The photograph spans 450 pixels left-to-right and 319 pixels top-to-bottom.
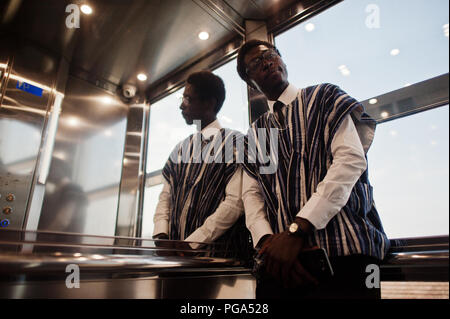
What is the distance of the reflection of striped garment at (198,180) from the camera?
52.0 inches

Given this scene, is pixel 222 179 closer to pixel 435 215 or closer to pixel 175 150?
pixel 175 150

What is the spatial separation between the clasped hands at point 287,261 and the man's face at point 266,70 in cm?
75

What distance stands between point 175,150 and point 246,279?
2.82 feet

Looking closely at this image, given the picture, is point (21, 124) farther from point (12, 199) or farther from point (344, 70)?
point (344, 70)

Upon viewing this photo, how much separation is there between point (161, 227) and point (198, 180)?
330 millimetres

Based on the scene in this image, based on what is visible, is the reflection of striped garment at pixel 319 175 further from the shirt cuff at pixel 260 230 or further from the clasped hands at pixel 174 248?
the clasped hands at pixel 174 248

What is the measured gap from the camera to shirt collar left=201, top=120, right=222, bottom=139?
1.60 meters

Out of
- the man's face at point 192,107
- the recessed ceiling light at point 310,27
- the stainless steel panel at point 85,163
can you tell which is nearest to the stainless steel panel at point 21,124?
the stainless steel panel at point 85,163

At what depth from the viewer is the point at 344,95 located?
3.43ft

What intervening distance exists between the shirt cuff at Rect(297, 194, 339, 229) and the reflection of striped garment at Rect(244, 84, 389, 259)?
0.15 feet

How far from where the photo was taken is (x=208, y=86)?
1812mm

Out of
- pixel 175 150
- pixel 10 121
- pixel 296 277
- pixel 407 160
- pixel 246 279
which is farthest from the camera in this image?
pixel 175 150

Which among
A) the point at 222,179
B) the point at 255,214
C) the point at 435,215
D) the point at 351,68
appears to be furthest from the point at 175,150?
the point at 435,215

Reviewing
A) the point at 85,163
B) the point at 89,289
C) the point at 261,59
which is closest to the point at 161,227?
the point at 89,289
